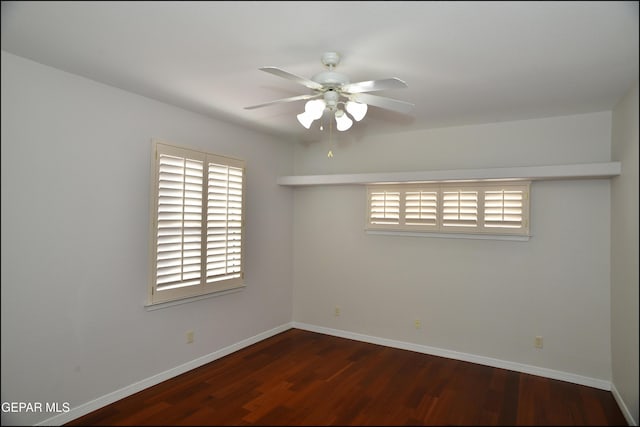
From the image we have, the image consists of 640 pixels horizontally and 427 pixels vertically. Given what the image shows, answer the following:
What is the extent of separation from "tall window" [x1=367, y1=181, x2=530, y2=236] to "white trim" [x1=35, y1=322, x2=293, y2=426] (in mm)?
2104

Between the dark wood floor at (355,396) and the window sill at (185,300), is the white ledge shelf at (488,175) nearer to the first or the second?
the window sill at (185,300)

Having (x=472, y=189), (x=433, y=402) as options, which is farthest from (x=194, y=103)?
(x=433, y=402)

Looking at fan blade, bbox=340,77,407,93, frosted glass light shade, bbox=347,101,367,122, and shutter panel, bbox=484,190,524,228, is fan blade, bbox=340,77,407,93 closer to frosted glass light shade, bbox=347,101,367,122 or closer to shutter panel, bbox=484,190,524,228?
frosted glass light shade, bbox=347,101,367,122

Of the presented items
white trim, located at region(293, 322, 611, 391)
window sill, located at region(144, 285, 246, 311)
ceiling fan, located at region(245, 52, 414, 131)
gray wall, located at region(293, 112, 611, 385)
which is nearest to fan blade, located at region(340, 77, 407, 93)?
ceiling fan, located at region(245, 52, 414, 131)

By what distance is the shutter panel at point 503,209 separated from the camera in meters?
3.99

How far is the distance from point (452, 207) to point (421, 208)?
0.36 m

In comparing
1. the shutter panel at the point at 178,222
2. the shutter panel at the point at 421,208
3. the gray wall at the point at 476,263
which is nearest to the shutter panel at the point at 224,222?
the shutter panel at the point at 178,222

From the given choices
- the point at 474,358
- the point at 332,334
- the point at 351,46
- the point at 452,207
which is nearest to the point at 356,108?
the point at 351,46

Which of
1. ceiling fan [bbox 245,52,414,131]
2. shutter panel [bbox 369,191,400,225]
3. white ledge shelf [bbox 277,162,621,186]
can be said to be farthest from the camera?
shutter panel [bbox 369,191,400,225]

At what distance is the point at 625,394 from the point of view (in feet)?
10.1

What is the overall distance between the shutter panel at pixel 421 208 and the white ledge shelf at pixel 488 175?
38 centimetres

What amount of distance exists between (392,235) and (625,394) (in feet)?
8.42

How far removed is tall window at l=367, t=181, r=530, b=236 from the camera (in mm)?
4012

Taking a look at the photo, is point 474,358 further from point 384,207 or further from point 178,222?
point 178,222
